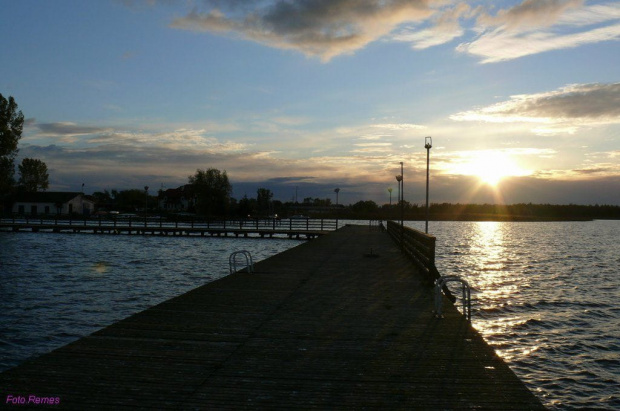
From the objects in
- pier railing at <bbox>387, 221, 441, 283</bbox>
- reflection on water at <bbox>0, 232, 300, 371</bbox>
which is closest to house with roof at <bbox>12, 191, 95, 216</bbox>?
reflection on water at <bbox>0, 232, 300, 371</bbox>

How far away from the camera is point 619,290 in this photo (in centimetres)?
2503

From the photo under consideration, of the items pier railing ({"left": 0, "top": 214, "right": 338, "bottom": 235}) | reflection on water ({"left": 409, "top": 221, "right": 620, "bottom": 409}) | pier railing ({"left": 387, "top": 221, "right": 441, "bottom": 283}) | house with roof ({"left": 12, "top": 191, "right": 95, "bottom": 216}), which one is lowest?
reflection on water ({"left": 409, "top": 221, "right": 620, "bottom": 409})

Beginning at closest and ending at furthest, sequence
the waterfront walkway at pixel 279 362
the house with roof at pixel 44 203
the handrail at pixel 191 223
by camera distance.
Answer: the waterfront walkway at pixel 279 362 → the handrail at pixel 191 223 → the house with roof at pixel 44 203

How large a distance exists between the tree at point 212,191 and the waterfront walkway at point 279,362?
380ft

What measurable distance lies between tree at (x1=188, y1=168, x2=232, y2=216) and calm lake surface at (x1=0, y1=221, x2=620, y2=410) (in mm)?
88829

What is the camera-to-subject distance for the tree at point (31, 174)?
129 meters

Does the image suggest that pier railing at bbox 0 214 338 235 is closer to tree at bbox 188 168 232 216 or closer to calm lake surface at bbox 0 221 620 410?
calm lake surface at bbox 0 221 620 410

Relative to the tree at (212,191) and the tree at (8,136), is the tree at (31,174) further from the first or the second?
the tree at (8,136)

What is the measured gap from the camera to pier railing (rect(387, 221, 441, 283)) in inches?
558

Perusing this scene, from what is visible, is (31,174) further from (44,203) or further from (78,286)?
(78,286)

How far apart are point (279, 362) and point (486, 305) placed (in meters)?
14.6

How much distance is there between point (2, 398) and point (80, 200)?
124 m

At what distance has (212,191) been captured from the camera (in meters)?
128

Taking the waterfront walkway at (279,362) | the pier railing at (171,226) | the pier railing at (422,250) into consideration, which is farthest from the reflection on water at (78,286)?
the pier railing at (171,226)
